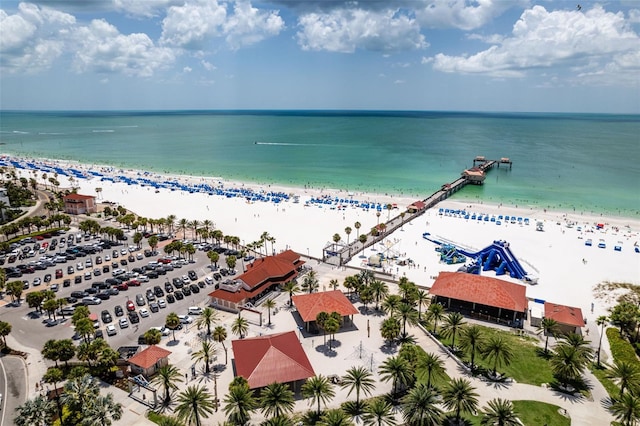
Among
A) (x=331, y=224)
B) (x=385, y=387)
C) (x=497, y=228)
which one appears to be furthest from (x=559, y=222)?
(x=385, y=387)

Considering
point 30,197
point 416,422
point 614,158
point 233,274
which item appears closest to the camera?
point 416,422

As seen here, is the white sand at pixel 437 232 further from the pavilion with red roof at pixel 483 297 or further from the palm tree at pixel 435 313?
the palm tree at pixel 435 313

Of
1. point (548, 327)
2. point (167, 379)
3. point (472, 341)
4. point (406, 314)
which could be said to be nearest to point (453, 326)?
point (472, 341)

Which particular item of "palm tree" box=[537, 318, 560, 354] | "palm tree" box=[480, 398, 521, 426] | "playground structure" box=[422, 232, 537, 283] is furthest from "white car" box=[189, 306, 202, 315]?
"playground structure" box=[422, 232, 537, 283]

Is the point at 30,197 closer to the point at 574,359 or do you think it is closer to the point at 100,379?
the point at 100,379

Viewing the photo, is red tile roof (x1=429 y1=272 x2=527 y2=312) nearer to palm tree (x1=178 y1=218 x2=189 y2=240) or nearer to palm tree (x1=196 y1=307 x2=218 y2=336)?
palm tree (x1=196 y1=307 x2=218 y2=336)

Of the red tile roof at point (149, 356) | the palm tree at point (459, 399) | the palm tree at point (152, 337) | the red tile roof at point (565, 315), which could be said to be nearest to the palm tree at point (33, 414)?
the red tile roof at point (149, 356)
